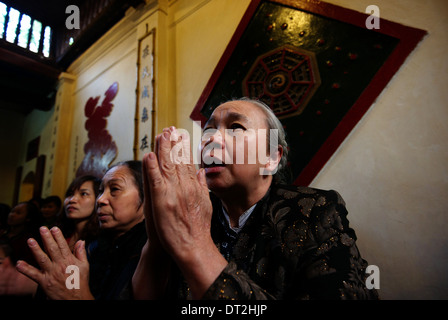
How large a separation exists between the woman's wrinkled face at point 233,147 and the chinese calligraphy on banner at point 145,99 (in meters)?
2.02

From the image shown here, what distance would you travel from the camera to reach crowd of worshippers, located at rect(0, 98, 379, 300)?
0.64 metres

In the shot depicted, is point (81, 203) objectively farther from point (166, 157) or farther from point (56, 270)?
point (166, 157)

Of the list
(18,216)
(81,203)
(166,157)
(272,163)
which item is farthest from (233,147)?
(18,216)

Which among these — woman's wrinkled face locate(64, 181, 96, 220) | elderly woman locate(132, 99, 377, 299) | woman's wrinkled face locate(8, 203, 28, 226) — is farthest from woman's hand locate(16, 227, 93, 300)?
woman's wrinkled face locate(8, 203, 28, 226)

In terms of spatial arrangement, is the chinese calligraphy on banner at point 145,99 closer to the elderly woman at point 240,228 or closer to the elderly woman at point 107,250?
the elderly woman at point 107,250

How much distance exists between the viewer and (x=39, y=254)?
85 cm

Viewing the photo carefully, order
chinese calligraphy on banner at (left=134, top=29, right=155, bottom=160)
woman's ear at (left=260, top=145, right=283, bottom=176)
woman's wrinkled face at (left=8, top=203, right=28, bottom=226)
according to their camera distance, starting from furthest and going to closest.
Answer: chinese calligraphy on banner at (left=134, top=29, right=155, bottom=160) < woman's wrinkled face at (left=8, top=203, right=28, bottom=226) < woman's ear at (left=260, top=145, right=283, bottom=176)

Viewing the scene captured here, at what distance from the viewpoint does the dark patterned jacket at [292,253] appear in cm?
69

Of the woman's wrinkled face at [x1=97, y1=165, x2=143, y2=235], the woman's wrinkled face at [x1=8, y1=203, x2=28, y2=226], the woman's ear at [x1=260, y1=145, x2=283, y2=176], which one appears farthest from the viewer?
the woman's wrinkled face at [x1=8, y1=203, x2=28, y2=226]

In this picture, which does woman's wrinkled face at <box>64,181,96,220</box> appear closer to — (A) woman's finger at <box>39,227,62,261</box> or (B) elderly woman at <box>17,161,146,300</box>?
(B) elderly woman at <box>17,161,146,300</box>

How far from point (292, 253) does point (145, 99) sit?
2.88m
